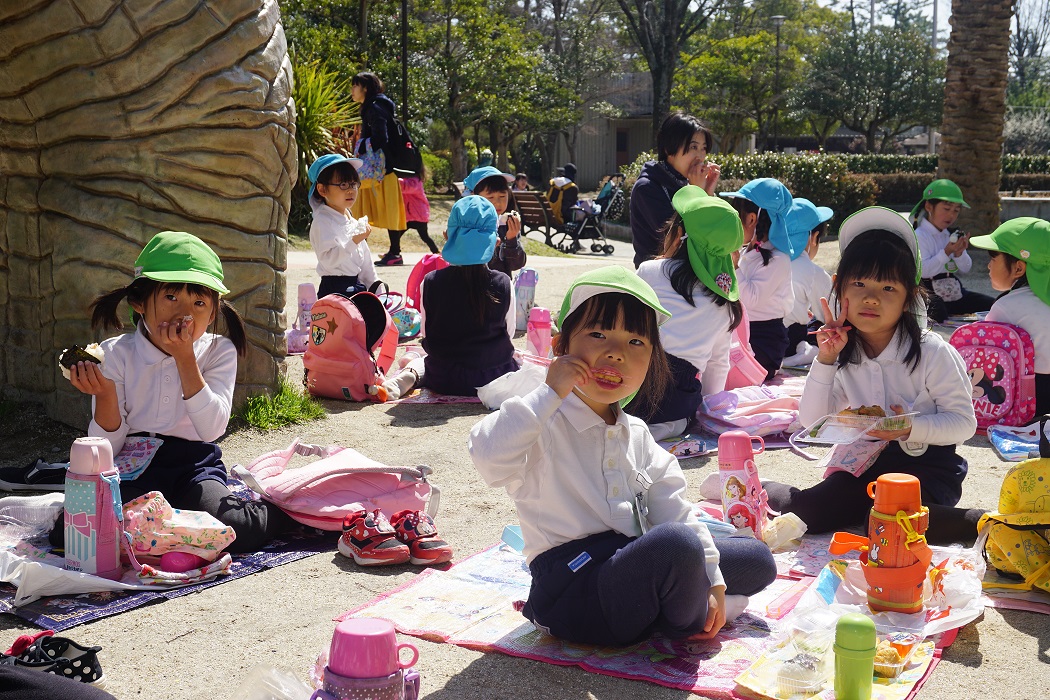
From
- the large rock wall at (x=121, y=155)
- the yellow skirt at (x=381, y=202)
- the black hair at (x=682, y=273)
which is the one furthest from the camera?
the yellow skirt at (x=381, y=202)

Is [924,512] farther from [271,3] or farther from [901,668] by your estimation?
[271,3]

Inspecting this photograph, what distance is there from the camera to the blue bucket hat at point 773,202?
690 cm

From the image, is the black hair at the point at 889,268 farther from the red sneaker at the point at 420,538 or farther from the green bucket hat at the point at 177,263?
the green bucket hat at the point at 177,263

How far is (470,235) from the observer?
6.57m

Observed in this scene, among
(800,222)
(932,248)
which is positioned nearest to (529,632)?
(800,222)

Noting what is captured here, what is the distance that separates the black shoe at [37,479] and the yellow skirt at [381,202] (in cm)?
758

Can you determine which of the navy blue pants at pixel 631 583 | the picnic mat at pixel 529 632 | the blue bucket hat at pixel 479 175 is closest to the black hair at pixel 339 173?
the blue bucket hat at pixel 479 175

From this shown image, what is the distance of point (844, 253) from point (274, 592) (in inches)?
100

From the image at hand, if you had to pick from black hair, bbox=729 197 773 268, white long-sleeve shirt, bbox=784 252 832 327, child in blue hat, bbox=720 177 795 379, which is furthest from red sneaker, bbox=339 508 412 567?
white long-sleeve shirt, bbox=784 252 832 327

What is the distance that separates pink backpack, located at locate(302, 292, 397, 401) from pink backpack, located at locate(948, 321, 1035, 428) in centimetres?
357

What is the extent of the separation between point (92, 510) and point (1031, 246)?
16.2ft

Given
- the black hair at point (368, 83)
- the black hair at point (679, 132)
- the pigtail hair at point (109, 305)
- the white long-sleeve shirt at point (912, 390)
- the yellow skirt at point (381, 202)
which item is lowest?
the white long-sleeve shirt at point (912, 390)

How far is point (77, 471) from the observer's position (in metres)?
3.48

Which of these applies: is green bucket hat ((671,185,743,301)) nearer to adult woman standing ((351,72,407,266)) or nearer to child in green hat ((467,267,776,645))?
child in green hat ((467,267,776,645))
